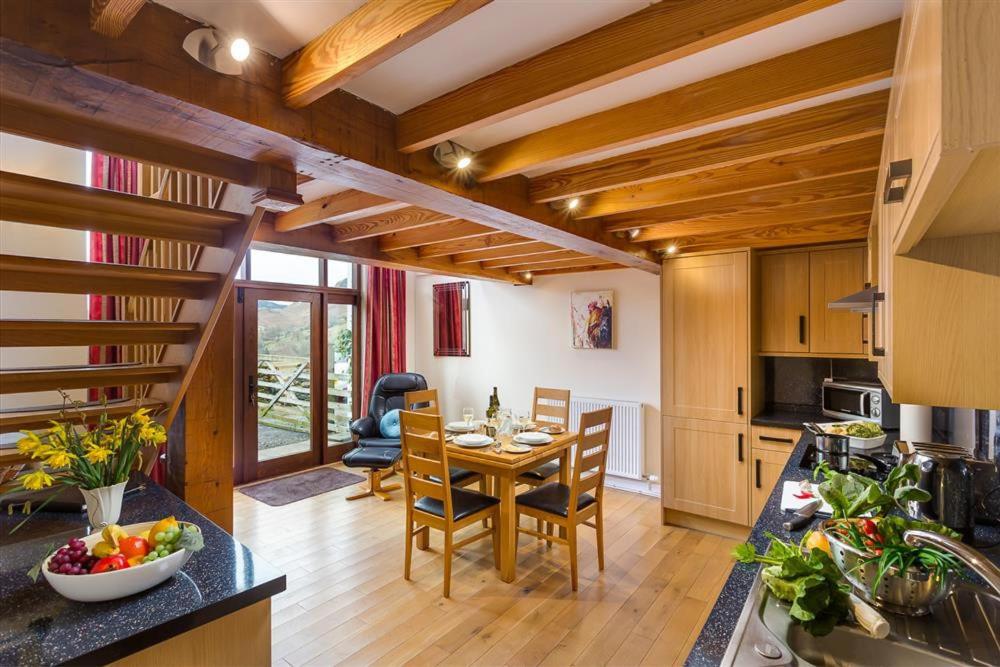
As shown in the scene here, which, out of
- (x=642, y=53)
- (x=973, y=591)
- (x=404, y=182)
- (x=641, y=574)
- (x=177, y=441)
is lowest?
(x=641, y=574)

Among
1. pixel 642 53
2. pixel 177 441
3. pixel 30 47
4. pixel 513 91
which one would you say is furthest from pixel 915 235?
pixel 177 441

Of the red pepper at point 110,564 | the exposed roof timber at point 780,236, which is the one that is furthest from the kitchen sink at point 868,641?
the exposed roof timber at point 780,236

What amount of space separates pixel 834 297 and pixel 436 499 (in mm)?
3140

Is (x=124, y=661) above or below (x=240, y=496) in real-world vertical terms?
above

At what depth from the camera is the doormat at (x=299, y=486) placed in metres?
4.41

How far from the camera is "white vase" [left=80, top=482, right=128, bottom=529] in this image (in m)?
1.64

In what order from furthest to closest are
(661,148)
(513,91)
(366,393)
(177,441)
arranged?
(366,393)
(177,441)
(661,148)
(513,91)

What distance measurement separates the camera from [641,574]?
304 cm

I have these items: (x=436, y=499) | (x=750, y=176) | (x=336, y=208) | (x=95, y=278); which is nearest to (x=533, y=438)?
(x=436, y=499)

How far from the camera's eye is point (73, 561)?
128 centimetres

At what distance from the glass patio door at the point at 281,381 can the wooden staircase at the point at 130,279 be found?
265 centimetres

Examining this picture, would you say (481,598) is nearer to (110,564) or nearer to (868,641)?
(110,564)

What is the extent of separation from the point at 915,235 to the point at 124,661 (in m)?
2.11

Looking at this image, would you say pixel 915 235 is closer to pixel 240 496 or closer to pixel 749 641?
pixel 749 641
